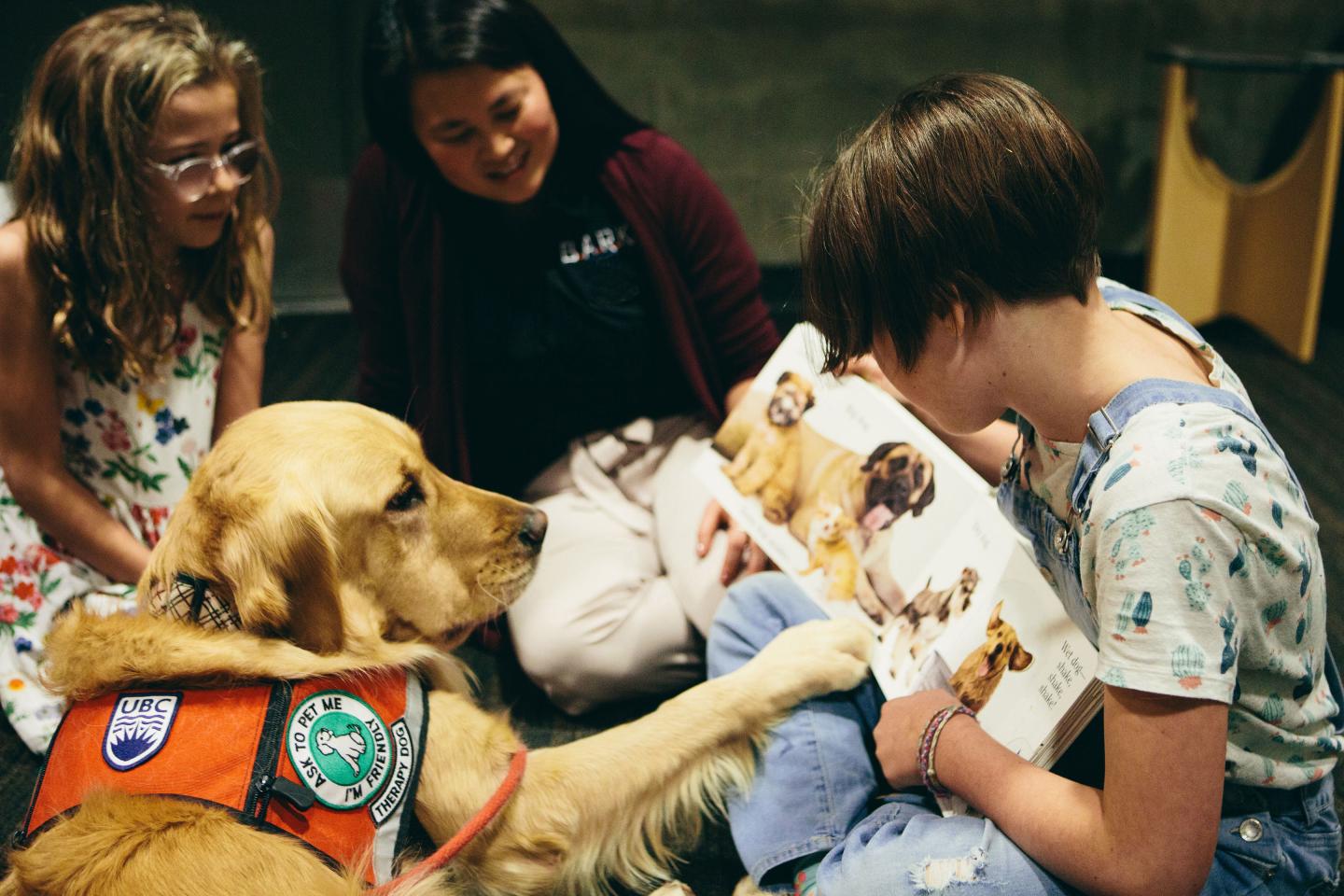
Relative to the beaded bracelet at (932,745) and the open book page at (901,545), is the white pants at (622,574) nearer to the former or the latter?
the open book page at (901,545)

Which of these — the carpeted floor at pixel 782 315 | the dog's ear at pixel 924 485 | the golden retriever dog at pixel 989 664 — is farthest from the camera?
the carpeted floor at pixel 782 315

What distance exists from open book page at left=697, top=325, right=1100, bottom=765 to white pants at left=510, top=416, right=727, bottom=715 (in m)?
0.18

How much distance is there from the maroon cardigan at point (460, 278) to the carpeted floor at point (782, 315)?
0.43 m

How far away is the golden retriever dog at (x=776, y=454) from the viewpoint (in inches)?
62.3

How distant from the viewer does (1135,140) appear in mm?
3760

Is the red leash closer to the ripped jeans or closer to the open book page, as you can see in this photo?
the ripped jeans

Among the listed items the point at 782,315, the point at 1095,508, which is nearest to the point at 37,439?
the point at 1095,508

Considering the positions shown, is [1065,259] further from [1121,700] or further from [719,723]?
[719,723]

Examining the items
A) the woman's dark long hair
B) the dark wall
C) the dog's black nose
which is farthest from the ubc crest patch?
the dark wall

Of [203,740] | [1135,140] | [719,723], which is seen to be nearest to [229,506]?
[203,740]

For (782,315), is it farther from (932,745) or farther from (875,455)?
(932,745)

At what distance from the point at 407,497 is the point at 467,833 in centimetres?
39

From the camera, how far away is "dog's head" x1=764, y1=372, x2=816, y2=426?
5.25ft

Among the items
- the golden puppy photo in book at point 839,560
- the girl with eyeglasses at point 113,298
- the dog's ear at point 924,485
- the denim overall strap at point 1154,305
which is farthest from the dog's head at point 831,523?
the girl with eyeglasses at point 113,298
